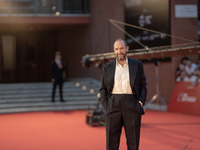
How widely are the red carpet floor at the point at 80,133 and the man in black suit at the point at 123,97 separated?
1737mm

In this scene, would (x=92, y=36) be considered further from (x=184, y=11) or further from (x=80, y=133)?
(x=80, y=133)

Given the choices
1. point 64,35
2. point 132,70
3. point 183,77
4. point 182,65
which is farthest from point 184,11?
point 64,35

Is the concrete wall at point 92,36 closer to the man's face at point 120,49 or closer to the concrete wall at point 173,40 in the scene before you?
the concrete wall at point 173,40

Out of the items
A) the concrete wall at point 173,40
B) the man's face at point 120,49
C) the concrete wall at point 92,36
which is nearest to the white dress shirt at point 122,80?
the man's face at point 120,49

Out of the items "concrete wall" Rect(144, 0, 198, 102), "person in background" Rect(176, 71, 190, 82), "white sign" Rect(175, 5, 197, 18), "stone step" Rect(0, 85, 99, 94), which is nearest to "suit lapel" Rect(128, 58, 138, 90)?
"person in background" Rect(176, 71, 190, 82)

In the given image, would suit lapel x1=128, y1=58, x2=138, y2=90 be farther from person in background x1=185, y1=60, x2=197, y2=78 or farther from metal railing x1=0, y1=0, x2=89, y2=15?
metal railing x1=0, y1=0, x2=89, y2=15

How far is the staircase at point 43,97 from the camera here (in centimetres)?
1084

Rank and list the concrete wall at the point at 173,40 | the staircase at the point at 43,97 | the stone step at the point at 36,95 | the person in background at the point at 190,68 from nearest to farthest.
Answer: the person in background at the point at 190,68, the concrete wall at the point at 173,40, the staircase at the point at 43,97, the stone step at the point at 36,95

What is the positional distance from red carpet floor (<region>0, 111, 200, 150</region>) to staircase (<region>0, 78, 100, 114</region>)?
196 cm

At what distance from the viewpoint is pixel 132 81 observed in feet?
10.9

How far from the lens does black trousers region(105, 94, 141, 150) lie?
327cm

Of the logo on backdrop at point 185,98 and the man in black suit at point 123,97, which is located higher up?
the man in black suit at point 123,97

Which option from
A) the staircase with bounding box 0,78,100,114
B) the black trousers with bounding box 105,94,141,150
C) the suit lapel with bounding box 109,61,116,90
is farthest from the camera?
the staircase with bounding box 0,78,100,114

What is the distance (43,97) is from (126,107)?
357 inches
